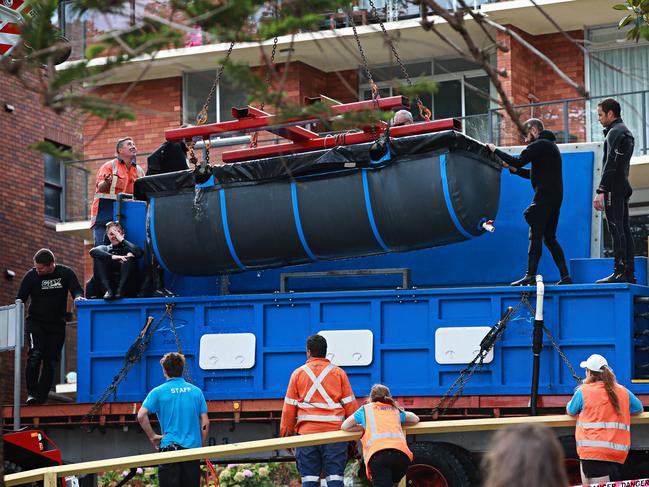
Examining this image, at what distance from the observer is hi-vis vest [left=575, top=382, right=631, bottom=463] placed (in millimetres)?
9883

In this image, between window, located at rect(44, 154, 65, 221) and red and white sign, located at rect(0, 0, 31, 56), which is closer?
red and white sign, located at rect(0, 0, 31, 56)

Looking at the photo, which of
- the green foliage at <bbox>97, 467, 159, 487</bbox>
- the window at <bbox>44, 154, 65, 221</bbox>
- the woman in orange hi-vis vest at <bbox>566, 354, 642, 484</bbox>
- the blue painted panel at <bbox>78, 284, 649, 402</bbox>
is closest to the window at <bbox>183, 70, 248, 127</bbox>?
the window at <bbox>44, 154, 65, 221</bbox>

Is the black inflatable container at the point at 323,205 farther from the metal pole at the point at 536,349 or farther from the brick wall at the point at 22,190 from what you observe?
the brick wall at the point at 22,190

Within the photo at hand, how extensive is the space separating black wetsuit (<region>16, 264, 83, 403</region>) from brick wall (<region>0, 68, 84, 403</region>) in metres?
9.45

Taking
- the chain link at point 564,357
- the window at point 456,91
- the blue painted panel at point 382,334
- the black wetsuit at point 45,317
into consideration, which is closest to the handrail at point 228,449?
the chain link at point 564,357

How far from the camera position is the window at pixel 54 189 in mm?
24891

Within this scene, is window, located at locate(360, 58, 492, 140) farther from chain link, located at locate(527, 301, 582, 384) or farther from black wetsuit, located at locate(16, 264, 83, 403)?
chain link, located at locate(527, 301, 582, 384)

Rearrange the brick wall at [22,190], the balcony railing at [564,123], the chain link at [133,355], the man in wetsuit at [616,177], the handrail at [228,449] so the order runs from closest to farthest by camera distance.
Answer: the handrail at [228,449] → the man in wetsuit at [616,177] → the chain link at [133,355] → the balcony railing at [564,123] → the brick wall at [22,190]

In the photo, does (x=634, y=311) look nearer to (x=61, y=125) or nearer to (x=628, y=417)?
(x=628, y=417)

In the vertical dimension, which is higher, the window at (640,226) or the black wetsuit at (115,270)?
the window at (640,226)

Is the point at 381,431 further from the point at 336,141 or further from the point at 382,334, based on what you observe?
the point at 336,141

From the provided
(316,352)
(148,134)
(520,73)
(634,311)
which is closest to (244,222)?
(316,352)

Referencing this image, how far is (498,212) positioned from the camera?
41.6ft

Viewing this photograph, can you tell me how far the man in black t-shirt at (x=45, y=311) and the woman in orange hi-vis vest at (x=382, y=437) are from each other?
4.74 metres
